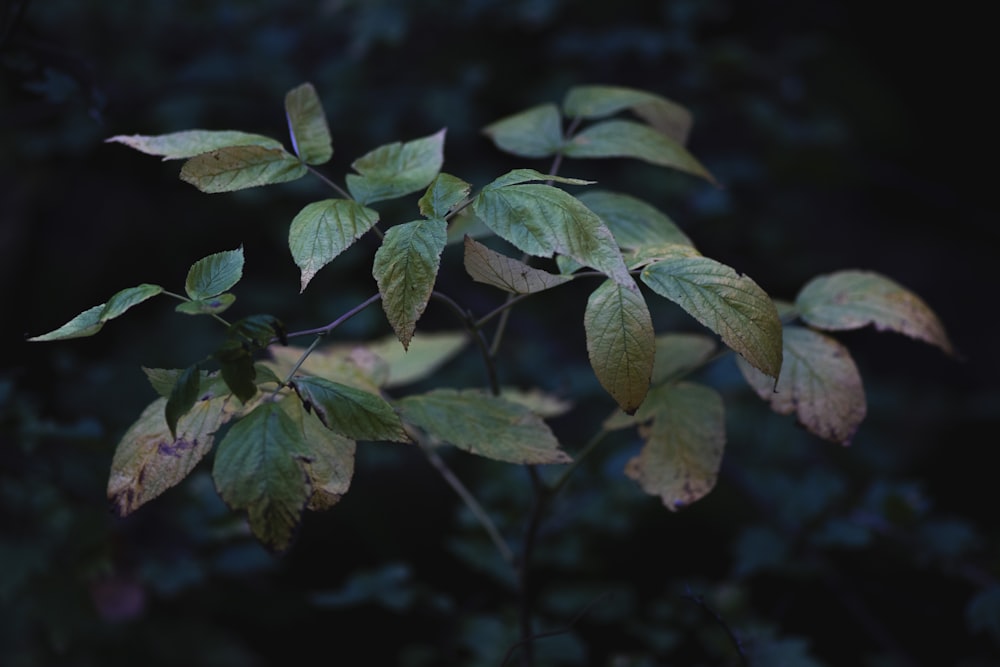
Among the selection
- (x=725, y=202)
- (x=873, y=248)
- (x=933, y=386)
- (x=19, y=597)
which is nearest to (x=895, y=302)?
(x=725, y=202)

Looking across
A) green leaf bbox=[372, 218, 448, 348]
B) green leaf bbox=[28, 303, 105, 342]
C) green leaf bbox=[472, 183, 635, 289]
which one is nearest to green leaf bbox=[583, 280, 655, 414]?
green leaf bbox=[472, 183, 635, 289]

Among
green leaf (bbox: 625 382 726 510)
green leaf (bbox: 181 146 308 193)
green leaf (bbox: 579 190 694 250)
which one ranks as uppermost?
green leaf (bbox: 181 146 308 193)

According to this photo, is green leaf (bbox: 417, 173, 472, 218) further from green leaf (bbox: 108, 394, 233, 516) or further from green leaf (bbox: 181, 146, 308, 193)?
green leaf (bbox: 108, 394, 233, 516)

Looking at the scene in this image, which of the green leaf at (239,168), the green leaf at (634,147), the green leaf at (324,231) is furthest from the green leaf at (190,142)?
the green leaf at (634,147)

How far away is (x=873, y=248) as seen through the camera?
4.08m

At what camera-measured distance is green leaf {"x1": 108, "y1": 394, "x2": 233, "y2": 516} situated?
31.1 inches

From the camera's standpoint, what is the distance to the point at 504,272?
0.81 metres

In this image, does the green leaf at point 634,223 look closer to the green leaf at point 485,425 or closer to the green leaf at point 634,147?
the green leaf at point 634,147

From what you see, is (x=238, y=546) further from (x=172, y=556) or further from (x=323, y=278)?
(x=323, y=278)

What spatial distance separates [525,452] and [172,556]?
→ 1.07 m

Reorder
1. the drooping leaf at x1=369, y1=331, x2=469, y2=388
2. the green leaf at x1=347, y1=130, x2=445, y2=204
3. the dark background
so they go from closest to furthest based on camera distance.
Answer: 1. the green leaf at x1=347, y1=130, x2=445, y2=204
2. the drooping leaf at x1=369, y1=331, x2=469, y2=388
3. the dark background

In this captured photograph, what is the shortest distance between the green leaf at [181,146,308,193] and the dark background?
484mm

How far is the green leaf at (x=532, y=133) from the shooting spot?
1164 millimetres

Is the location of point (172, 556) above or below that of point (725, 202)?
below
